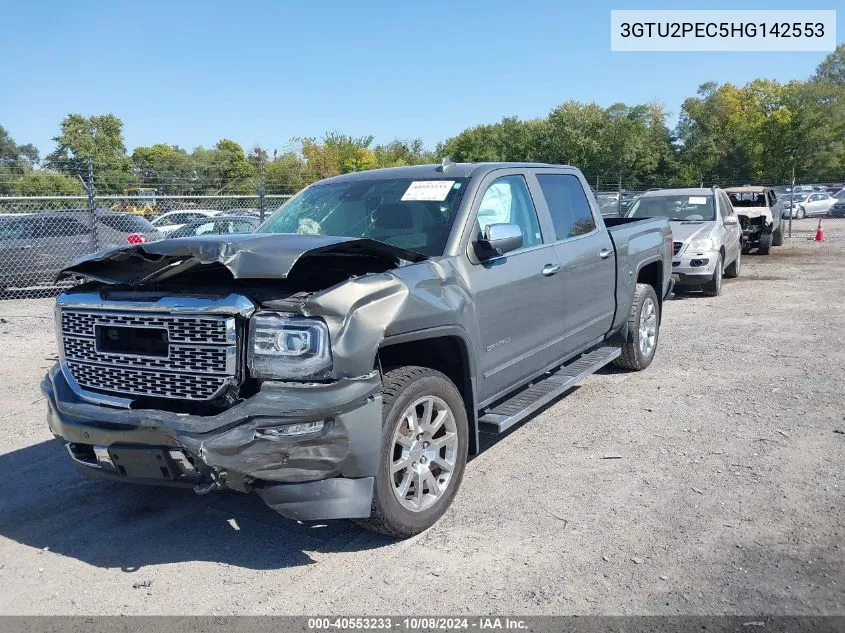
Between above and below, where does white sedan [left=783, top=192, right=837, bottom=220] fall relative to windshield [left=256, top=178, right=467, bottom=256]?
below

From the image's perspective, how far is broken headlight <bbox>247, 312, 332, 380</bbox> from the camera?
10.4 ft

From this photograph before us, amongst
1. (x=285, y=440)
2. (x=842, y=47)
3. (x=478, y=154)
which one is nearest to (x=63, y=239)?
(x=285, y=440)

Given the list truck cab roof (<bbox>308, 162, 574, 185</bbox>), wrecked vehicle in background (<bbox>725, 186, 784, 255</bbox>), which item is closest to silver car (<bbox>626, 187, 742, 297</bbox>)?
wrecked vehicle in background (<bbox>725, 186, 784, 255</bbox>)

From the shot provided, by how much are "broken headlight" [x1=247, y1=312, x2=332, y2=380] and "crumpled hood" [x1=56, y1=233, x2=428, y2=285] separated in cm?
21

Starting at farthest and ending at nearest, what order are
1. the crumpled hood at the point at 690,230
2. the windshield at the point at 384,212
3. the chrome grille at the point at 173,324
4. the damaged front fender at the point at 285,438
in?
the crumpled hood at the point at 690,230
the windshield at the point at 384,212
the chrome grille at the point at 173,324
the damaged front fender at the point at 285,438

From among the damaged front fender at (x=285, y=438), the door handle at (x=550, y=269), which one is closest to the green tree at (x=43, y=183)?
the door handle at (x=550, y=269)

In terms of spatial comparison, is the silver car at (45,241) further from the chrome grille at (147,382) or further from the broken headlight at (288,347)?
the broken headlight at (288,347)

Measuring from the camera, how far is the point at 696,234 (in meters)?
12.0

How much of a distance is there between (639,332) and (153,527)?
188 inches

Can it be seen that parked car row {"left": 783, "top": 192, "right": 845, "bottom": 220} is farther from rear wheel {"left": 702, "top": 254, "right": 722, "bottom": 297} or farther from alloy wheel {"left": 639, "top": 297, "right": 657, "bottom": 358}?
alloy wheel {"left": 639, "top": 297, "right": 657, "bottom": 358}

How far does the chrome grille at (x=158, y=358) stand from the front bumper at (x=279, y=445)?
16 centimetres

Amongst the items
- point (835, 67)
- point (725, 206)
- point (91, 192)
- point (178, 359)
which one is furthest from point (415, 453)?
point (835, 67)

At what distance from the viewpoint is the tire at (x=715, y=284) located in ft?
39.7

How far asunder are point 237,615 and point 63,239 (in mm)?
12901
